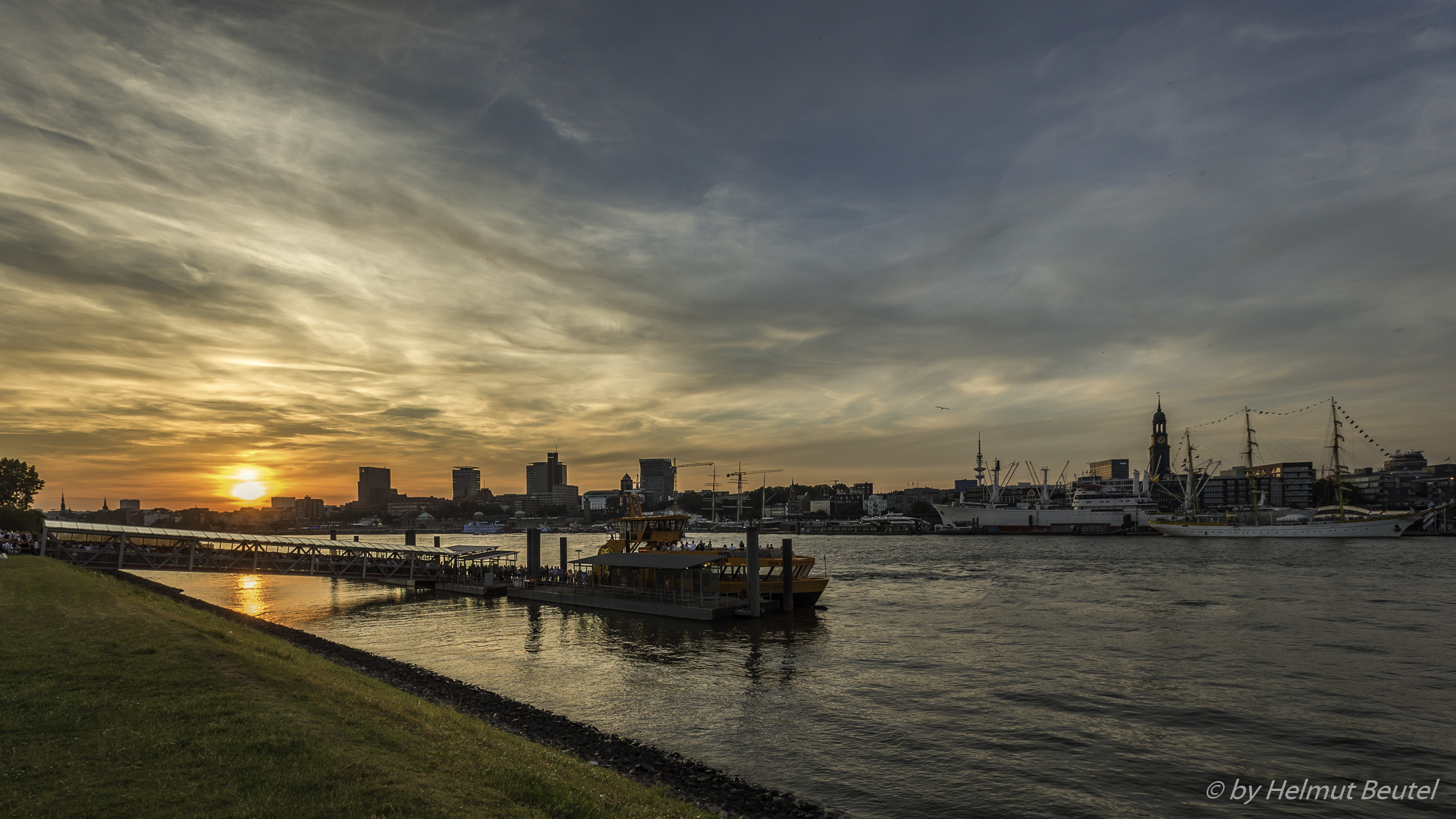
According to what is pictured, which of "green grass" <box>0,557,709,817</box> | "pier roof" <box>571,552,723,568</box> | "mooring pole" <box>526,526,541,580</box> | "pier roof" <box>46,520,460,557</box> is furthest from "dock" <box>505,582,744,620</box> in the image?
"green grass" <box>0,557,709,817</box>

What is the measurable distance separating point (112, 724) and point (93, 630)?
1235cm

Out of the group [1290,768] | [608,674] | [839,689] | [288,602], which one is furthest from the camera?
[288,602]

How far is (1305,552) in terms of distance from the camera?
116m

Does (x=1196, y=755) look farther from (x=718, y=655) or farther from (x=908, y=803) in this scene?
(x=718, y=655)

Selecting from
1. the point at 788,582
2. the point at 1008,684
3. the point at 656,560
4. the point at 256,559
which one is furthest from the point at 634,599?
the point at 256,559

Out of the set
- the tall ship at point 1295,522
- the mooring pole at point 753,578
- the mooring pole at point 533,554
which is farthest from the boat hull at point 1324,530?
the mooring pole at point 533,554

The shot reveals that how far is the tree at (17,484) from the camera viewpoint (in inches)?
3853

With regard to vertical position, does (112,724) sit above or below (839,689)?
above

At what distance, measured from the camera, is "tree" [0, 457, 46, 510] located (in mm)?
97875

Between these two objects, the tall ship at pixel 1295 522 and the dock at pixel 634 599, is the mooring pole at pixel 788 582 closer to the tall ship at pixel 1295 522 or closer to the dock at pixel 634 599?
the dock at pixel 634 599

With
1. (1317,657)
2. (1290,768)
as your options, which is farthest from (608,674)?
(1317,657)

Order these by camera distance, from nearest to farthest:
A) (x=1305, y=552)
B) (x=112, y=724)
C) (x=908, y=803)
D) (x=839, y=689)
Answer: (x=112, y=724) < (x=908, y=803) < (x=839, y=689) < (x=1305, y=552)

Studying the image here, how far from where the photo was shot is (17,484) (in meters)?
100

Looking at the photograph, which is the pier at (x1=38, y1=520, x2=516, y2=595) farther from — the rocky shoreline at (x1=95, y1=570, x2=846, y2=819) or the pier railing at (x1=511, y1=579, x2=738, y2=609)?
the rocky shoreline at (x1=95, y1=570, x2=846, y2=819)
